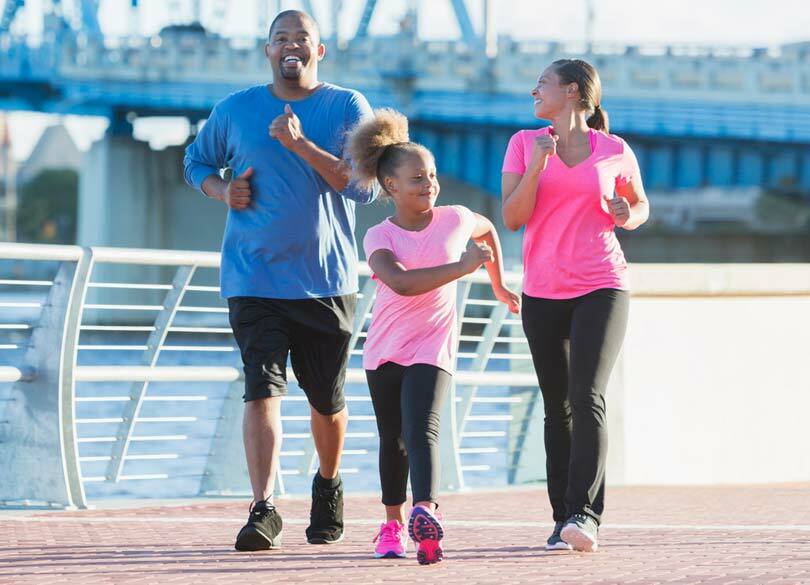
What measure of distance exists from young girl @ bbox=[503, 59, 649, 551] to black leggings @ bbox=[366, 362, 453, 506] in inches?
18.4

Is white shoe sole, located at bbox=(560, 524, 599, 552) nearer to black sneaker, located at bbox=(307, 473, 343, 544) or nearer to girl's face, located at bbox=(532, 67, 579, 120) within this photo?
black sneaker, located at bbox=(307, 473, 343, 544)

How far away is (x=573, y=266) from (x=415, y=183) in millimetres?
609

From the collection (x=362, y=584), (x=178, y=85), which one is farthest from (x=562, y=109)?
(x=178, y=85)

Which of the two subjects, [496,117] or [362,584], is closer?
[362,584]

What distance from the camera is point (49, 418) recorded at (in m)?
6.83

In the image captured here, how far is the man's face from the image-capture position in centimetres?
554

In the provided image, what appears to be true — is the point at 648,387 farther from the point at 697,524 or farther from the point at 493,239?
the point at 493,239

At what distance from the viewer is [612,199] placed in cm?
552

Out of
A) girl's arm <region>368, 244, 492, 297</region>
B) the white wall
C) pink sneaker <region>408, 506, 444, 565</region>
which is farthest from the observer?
the white wall

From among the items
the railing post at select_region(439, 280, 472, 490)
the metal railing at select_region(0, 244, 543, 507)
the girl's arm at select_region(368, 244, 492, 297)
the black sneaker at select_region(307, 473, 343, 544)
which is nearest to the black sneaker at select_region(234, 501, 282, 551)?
the black sneaker at select_region(307, 473, 343, 544)

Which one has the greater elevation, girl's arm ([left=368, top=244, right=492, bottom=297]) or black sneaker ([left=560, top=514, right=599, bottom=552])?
girl's arm ([left=368, top=244, right=492, bottom=297])

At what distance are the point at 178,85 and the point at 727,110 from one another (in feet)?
53.7

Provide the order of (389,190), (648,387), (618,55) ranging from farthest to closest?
(618,55), (648,387), (389,190)

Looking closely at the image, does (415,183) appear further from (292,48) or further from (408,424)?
(408,424)
